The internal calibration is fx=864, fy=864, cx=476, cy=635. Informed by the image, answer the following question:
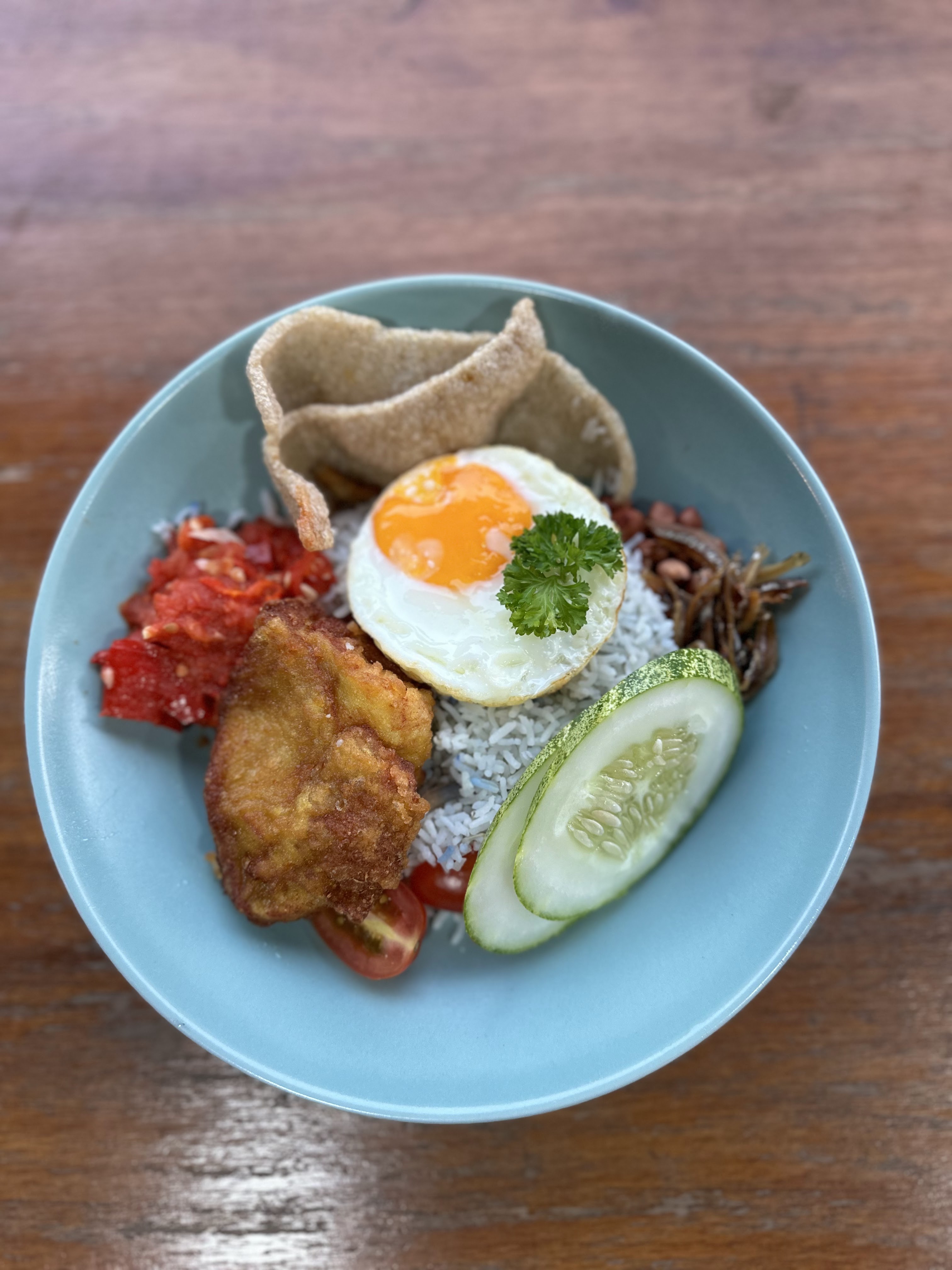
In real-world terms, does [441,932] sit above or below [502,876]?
below

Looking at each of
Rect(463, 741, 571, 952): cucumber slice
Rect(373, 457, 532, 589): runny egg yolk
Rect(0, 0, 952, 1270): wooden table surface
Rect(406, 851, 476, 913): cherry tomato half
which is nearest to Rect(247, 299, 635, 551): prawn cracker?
Rect(373, 457, 532, 589): runny egg yolk

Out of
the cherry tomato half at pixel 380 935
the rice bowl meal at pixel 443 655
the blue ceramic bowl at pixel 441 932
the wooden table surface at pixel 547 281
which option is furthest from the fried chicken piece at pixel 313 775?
the wooden table surface at pixel 547 281

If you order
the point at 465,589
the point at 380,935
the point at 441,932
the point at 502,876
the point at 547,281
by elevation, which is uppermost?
the point at 547,281

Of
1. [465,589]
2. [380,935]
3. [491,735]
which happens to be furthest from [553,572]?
[380,935]

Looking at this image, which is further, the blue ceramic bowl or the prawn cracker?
the prawn cracker

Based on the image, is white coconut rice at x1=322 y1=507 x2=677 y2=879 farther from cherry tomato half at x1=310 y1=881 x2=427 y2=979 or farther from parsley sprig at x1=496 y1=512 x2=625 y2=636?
parsley sprig at x1=496 y1=512 x2=625 y2=636

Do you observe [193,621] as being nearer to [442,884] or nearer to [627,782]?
[442,884]

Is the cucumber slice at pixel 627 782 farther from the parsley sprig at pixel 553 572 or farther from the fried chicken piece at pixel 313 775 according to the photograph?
the fried chicken piece at pixel 313 775
